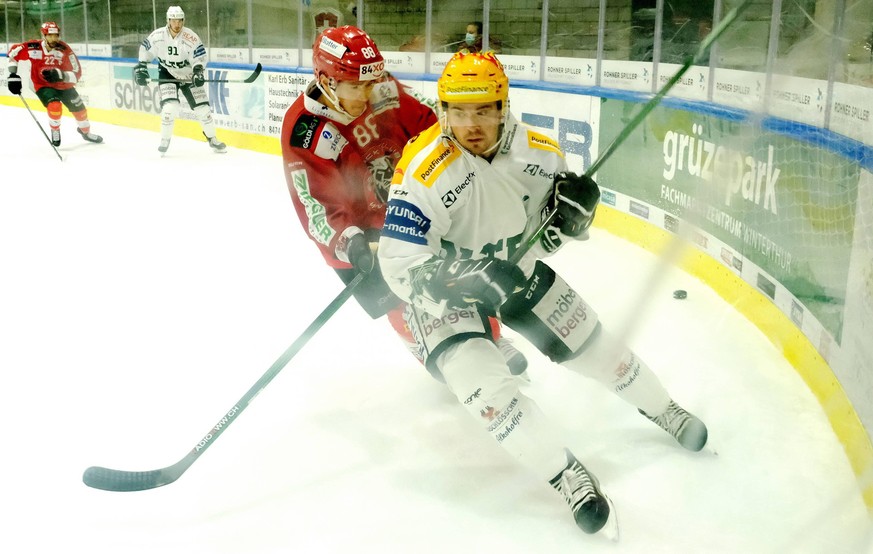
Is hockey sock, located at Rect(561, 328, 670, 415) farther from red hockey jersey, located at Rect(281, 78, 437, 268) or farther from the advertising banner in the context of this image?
red hockey jersey, located at Rect(281, 78, 437, 268)

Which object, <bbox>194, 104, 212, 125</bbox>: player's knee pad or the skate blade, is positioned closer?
the skate blade

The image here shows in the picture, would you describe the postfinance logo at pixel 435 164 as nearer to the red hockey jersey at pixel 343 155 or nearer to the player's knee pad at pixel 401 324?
the red hockey jersey at pixel 343 155

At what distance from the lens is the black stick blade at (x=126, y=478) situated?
221 centimetres

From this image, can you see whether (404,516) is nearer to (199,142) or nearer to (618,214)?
(618,214)

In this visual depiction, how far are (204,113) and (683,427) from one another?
738 centimetres

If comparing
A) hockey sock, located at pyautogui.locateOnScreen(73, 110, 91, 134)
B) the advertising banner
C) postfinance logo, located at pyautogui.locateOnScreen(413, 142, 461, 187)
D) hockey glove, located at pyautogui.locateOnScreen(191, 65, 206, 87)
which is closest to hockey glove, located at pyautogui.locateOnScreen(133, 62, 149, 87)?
hockey glove, located at pyautogui.locateOnScreen(191, 65, 206, 87)

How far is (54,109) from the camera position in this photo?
29.4 feet

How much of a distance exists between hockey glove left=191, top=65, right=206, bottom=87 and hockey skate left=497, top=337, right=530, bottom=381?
657cm

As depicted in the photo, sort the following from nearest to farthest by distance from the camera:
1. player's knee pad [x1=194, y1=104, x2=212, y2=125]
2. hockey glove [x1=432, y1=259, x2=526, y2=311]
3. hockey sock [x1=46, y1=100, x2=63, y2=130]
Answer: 1. hockey glove [x1=432, y1=259, x2=526, y2=311]
2. player's knee pad [x1=194, y1=104, x2=212, y2=125]
3. hockey sock [x1=46, y1=100, x2=63, y2=130]

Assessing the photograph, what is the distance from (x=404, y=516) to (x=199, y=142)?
27.9ft

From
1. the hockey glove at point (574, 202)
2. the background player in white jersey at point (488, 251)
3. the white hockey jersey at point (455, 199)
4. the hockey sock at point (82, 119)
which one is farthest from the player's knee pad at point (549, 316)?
the hockey sock at point (82, 119)

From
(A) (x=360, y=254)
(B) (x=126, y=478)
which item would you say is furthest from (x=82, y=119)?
(B) (x=126, y=478)

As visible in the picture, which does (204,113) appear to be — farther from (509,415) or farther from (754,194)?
(509,415)

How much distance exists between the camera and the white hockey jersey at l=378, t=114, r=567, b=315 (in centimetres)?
204
